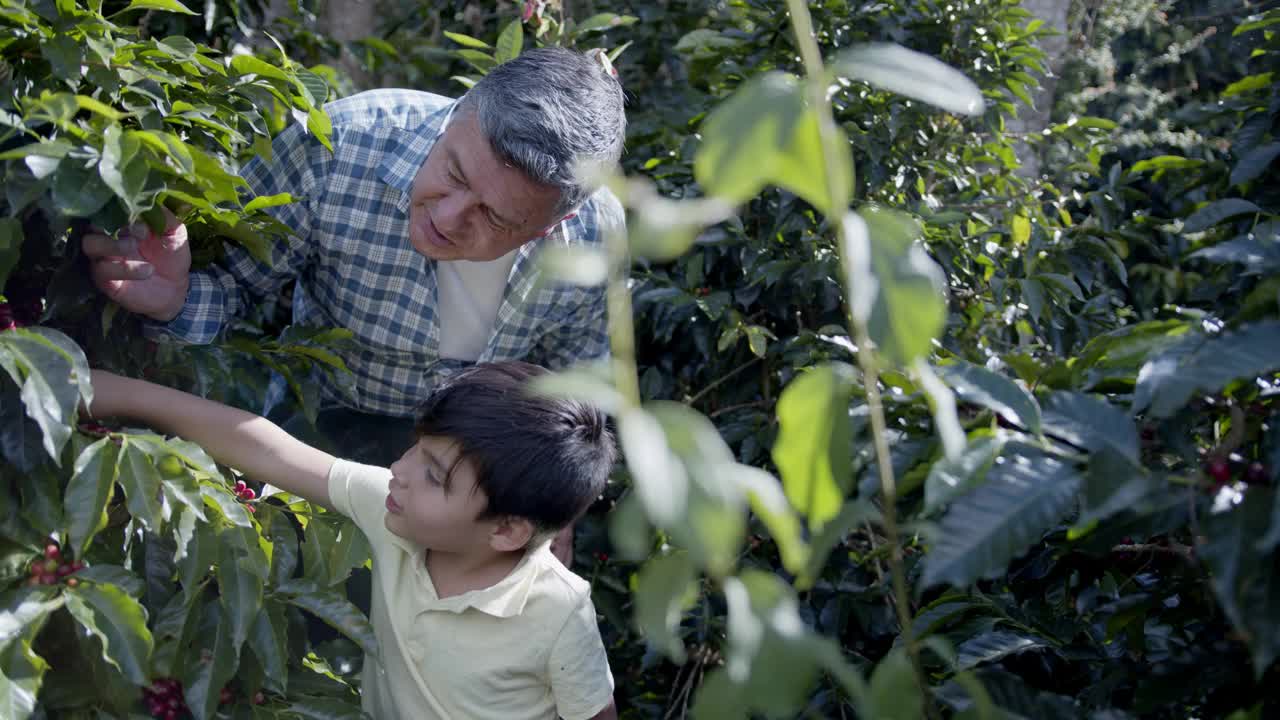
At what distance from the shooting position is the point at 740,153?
67cm

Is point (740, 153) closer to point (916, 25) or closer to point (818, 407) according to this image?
point (818, 407)

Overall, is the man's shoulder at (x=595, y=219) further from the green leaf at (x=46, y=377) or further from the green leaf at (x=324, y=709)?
the green leaf at (x=46, y=377)

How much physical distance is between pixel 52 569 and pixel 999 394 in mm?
1016

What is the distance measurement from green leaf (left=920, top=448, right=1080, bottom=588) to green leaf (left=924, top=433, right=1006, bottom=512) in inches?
0.5

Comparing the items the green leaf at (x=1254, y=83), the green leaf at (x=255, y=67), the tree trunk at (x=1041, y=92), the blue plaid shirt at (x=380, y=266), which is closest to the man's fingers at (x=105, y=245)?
the green leaf at (x=255, y=67)

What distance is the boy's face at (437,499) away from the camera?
1.70 metres

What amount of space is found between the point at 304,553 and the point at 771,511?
0.99 m

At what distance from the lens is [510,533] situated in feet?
5.74

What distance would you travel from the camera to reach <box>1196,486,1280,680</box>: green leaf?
0.82 meters

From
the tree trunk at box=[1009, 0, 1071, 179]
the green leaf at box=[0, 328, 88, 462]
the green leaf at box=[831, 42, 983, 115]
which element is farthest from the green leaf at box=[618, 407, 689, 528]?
the tree trunk at box=[1009, 0, 1071, 179]

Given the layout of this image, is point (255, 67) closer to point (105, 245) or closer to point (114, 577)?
point (105, 245)

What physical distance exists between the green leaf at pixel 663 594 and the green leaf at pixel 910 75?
324mm

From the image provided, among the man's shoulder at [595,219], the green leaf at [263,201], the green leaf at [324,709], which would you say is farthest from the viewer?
the man's shoulder at [595,219]

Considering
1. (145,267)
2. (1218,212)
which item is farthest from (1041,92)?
(145,267)
